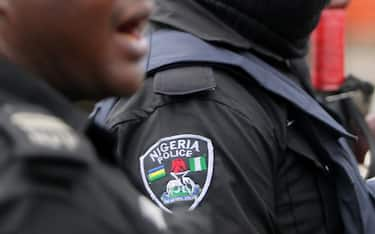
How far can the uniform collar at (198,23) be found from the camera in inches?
62.9

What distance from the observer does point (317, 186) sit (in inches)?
60.2

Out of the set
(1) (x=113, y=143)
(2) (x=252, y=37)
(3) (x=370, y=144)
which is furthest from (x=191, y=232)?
(3) (x=370, y=144)

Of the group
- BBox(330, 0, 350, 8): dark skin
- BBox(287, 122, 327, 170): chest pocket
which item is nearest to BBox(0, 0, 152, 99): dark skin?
BBox(287, 122, 327, 170): chest pocket

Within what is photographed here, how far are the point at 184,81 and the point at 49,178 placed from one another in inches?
35.5

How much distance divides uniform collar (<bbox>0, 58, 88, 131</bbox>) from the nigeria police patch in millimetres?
692

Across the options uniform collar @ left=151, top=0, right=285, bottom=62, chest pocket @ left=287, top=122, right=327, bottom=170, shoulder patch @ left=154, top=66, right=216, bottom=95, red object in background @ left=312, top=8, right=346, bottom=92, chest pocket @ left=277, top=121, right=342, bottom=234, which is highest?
uniform collar @ left=151, top=0, right=285, bottom=62

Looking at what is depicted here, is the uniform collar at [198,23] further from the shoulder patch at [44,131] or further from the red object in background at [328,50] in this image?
the red object in background at [328,50]

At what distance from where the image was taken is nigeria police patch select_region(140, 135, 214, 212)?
1424 millimetres

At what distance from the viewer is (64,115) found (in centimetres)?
74

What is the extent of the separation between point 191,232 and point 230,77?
74cm

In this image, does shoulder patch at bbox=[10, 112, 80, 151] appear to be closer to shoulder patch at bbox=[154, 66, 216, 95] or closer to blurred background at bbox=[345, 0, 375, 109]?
shoulder patch at bbox=[154, 66, 216, 95]

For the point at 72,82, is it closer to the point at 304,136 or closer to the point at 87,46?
the point at 87,46

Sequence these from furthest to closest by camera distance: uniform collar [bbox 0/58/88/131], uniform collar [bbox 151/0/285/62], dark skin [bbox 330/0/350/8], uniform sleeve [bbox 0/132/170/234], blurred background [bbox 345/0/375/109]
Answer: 1. blurred background [bbox 345/0/375/109]
2. dark skin [bbox 330/0/350/8]
3. uniform collar [bbox 151/0/285/62]
4. uniform collar [bbox 0/58/88/131]
5. uniform sleeve [bbox 0/132/170/234]

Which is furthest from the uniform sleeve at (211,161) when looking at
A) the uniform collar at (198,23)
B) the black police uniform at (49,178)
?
the black police uniform at (49,178)
